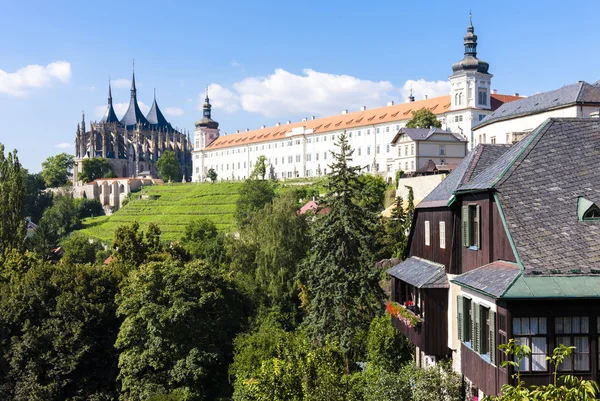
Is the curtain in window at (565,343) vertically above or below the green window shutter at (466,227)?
below

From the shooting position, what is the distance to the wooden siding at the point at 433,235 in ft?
62.6

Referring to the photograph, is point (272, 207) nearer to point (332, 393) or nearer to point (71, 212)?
point (332, 393)

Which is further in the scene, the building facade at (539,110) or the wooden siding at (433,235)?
the building facade at (539,110)

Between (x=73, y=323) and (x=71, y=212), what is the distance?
3653 inches

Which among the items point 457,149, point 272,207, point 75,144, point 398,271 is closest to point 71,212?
point 75,144

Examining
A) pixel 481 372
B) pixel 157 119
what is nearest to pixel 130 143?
pixel 157 119

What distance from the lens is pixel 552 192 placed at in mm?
15023

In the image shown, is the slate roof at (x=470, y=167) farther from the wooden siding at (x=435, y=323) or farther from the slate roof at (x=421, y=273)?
the wooden siding at (x=435, y=323)

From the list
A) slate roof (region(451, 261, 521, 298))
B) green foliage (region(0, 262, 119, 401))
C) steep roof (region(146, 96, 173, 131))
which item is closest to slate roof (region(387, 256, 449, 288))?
slate roof (region(451, 261, 521, 298))

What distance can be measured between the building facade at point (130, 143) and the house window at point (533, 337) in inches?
6298

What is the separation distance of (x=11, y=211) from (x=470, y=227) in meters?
41.6

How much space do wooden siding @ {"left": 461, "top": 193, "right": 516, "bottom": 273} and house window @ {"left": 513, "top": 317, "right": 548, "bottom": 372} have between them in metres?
1.38

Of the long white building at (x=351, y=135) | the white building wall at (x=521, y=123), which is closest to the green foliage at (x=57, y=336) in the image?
the white building wall at (x=521, y=123)

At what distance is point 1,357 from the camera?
34156 mm
